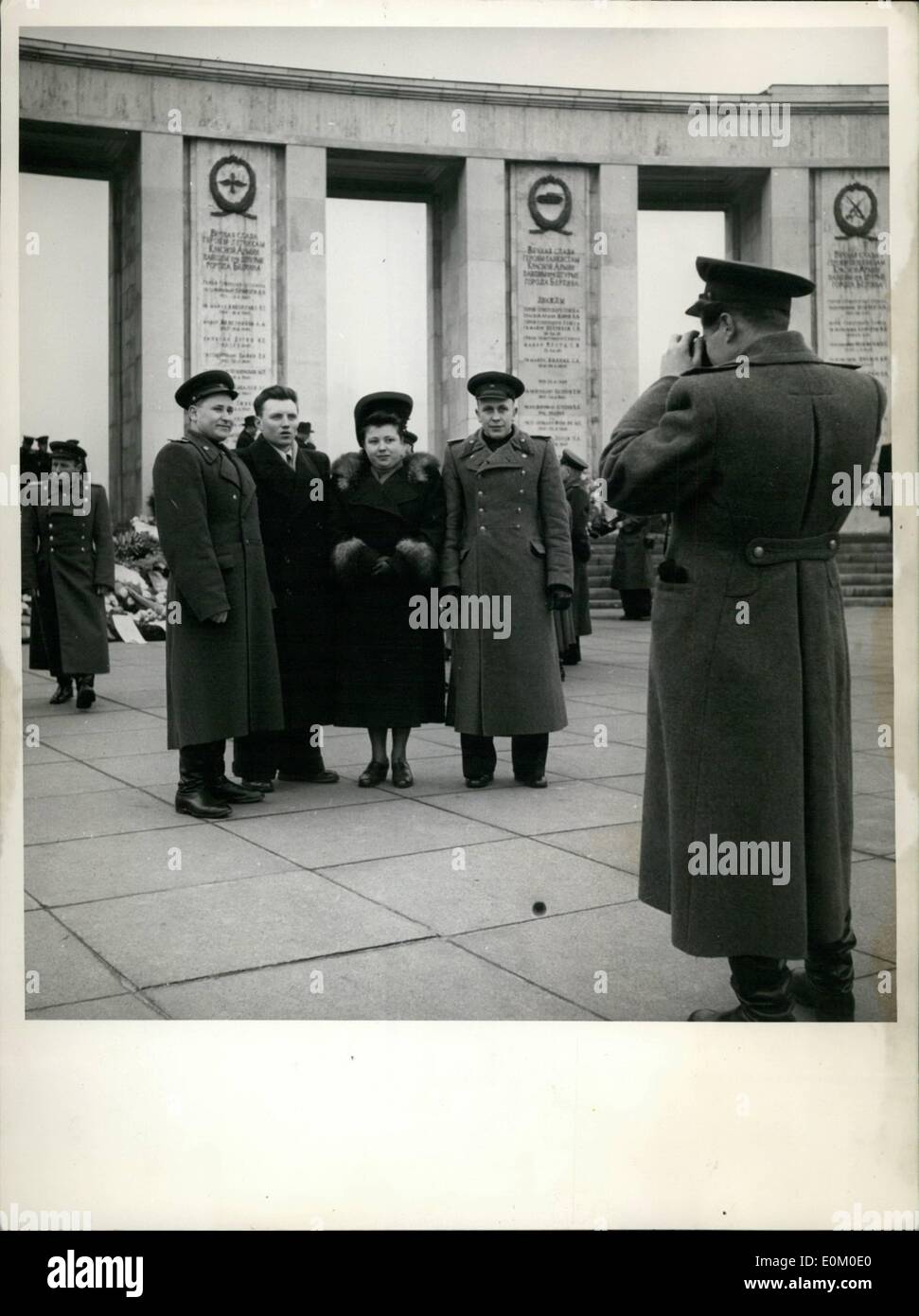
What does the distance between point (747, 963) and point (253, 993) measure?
54.0 inches

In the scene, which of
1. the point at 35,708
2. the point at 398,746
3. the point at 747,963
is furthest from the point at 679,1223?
the point at 35,708

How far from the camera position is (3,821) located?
308 centimetres

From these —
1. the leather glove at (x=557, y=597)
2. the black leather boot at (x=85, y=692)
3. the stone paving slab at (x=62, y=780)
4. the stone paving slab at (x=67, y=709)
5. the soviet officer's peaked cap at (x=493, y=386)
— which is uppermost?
the soviet officer's peaked cap at (x=493, y=386)

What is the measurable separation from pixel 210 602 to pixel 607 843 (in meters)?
2.06

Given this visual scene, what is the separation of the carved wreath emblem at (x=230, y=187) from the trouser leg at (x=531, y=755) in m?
19.6

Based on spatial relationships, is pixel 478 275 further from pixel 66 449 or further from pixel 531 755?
pixel 531 755

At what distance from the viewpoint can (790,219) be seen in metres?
24.6

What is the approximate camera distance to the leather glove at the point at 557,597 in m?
6.38

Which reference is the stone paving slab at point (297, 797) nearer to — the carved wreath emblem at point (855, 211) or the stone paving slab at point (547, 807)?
the stone paving slab at point (547, 807)

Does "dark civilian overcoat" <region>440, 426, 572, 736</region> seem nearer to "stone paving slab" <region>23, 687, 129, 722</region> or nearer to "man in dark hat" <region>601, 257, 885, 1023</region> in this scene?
"man in dark hat" <region>601, 257, 885, 1023</region>

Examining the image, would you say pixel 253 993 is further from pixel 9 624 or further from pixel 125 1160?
pixel 9 624

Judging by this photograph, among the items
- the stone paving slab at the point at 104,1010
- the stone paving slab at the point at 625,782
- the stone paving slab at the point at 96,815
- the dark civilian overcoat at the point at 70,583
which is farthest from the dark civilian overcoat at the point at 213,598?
the dark civilian overcoat at the point at 70,583

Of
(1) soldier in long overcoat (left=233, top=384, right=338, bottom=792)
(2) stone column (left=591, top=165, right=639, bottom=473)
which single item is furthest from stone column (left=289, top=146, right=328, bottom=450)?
(1) soldier in long overcoat (left=233, top=384, right=338, bottom=792)

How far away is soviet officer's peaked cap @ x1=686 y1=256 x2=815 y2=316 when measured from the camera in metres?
3.09
